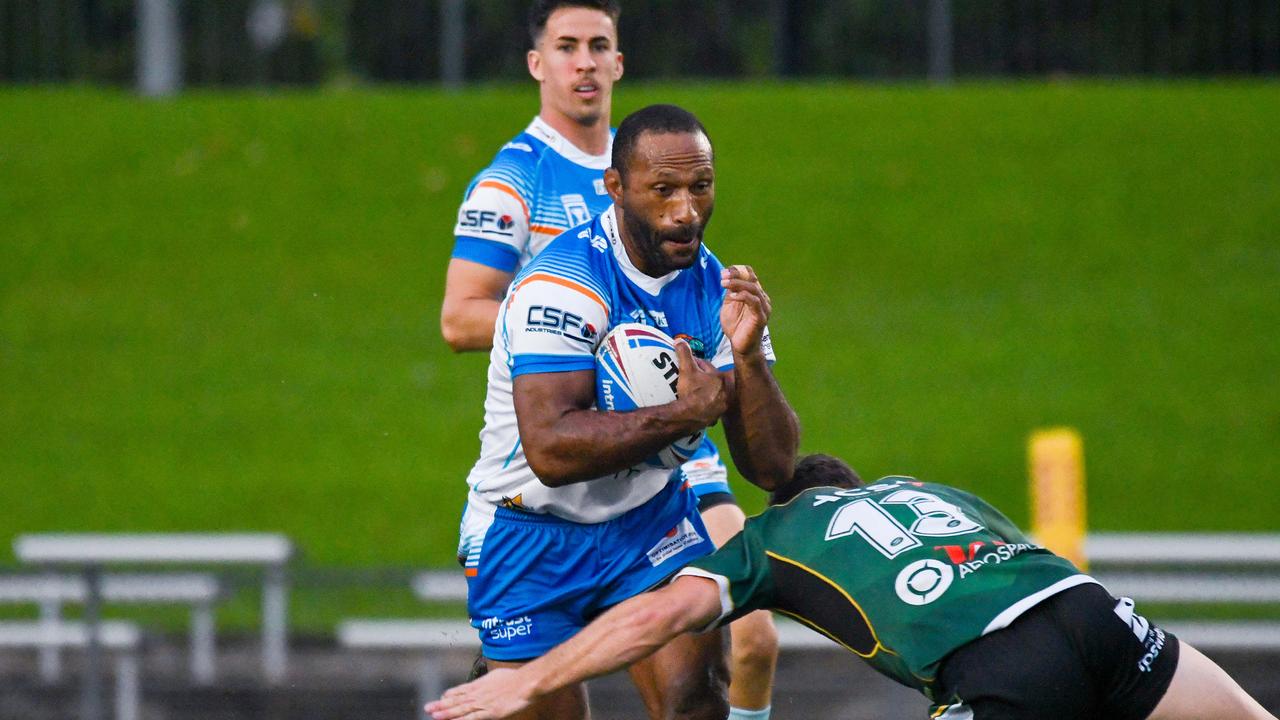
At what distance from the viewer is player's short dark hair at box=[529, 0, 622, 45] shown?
543 cm

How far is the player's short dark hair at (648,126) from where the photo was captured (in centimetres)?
437

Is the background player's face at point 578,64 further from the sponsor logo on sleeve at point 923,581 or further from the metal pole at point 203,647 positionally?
the metal pole at point 203,647

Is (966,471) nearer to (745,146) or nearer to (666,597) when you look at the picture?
(745,146)

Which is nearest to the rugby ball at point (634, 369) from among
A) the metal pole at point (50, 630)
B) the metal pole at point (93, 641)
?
the metal pole at point (93, 641)

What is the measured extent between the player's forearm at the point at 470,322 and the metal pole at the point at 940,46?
18231 mm

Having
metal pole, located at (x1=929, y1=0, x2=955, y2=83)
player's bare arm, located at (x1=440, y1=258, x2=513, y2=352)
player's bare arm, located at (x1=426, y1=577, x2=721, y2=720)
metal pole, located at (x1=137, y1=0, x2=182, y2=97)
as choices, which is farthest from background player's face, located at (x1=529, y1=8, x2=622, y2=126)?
metal pole, located at (x1=137, y1=0, x2=182, y2=97)

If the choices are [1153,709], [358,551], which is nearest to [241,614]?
[358,551]

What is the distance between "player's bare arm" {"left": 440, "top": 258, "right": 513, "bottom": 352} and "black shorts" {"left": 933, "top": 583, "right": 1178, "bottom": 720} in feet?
5.85

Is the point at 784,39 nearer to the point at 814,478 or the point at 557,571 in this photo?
the point at 814,478

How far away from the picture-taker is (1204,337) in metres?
16.7

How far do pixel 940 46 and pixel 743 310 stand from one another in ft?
62.6

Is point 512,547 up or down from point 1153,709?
up

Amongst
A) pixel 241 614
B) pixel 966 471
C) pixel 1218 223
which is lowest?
pixel 241 614

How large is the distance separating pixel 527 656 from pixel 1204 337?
13.5 metres
